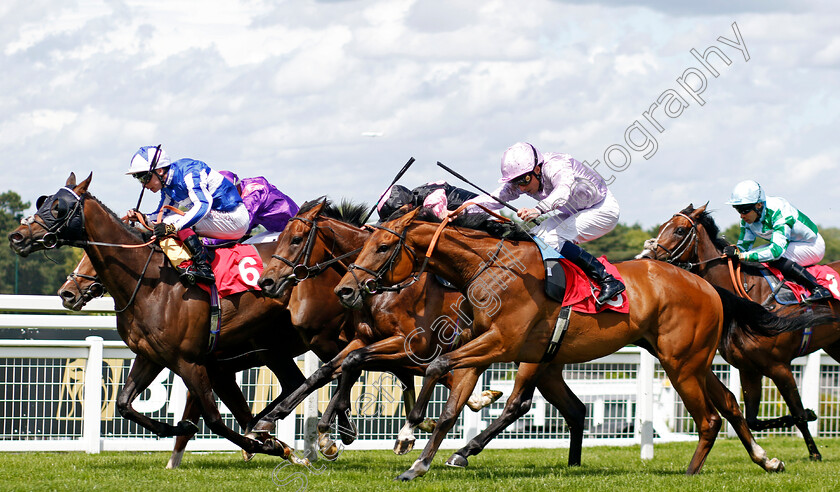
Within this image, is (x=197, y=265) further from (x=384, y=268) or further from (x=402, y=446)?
(x=402, y=446)

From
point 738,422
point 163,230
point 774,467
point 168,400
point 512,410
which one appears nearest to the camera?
point 163,230

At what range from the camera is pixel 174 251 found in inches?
274

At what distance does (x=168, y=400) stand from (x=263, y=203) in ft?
7.01

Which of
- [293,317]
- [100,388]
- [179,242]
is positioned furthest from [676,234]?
[100,388]

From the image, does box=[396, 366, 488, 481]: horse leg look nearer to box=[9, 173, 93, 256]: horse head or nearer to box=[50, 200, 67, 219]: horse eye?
box=[9, 173, 93, 256]: horse head

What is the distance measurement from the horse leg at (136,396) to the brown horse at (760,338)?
380cm

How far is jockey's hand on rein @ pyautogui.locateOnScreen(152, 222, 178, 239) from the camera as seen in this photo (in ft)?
22.6

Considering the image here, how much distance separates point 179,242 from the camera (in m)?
7.02

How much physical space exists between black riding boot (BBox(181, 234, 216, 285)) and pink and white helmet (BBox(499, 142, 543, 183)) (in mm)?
2150

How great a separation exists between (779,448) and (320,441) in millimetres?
5155

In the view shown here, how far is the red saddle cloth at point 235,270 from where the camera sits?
23.3ft

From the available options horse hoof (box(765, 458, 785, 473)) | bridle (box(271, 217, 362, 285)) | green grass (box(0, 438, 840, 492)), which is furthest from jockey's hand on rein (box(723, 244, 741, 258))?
bridle (box(271, 217, 362, 285))

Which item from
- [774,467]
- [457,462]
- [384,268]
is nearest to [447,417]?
[384,268]

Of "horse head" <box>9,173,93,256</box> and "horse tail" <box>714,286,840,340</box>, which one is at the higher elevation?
"horse head" <box>9,173,93,256</box>
